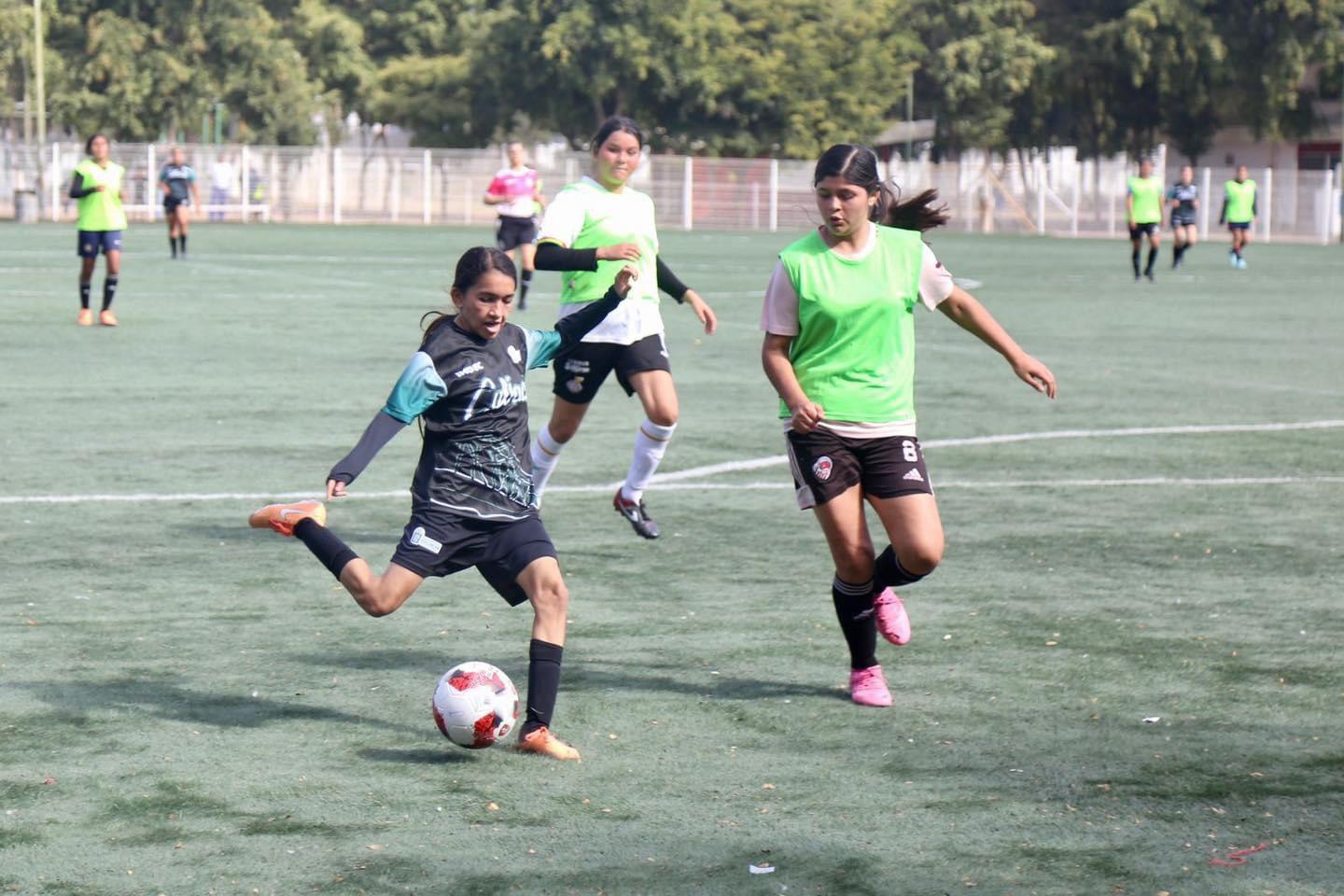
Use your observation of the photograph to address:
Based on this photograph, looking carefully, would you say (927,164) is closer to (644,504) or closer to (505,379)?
(644,504)

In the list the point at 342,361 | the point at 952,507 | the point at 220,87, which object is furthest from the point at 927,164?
the point at 952,507

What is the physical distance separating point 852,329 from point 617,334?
297 centimetres

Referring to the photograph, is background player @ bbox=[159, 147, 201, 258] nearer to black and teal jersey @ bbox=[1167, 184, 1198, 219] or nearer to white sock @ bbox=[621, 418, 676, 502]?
black and teal jersey @ bbox=[1167, 184, 1198, 219]

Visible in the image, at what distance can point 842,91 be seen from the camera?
64125 mm

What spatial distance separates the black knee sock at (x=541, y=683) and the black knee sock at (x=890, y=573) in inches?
45.7

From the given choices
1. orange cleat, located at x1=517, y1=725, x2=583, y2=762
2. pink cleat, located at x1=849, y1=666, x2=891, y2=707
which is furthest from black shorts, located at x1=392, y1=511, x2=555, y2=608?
pink cleat, located at x1=849, y1=666, x2=891, y2=707

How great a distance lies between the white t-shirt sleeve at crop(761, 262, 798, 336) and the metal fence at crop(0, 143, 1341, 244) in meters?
51.3

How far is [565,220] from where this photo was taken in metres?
9.02

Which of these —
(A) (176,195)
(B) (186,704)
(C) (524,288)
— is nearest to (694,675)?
(B) (186,704)

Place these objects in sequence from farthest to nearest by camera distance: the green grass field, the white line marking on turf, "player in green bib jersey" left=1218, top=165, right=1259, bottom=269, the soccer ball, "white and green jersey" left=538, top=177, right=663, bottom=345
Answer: "player in green bib jersey" left=1218, top=165, right=1259, bottom=269 < the white line marking on turf < "white and green jersey" left=538, top=177, right=663, bottom=345 < the soccer ball < the green grass field

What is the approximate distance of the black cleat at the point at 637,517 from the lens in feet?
30.3

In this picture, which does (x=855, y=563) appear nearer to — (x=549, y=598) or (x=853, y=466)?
(x=853, y=466)

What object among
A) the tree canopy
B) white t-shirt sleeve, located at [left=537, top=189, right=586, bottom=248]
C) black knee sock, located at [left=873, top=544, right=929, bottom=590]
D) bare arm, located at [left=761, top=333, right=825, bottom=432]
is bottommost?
black knee sock, located at [left=873, top=544, right=929, bottom=590]

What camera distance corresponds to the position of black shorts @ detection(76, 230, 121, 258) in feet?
68.0
